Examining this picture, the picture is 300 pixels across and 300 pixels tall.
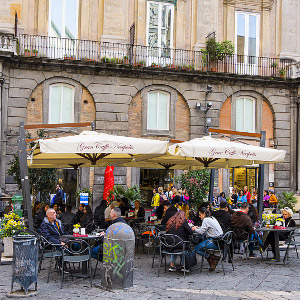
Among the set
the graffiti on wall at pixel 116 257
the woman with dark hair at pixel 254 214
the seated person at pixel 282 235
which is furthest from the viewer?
the woman with dark hair at pixel 254 214

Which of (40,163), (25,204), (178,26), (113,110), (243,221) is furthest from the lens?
(178,26)

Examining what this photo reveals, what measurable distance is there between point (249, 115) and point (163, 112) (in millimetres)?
4419

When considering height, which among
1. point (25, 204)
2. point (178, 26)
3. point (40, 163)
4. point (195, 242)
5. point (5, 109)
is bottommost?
point (195, 242)

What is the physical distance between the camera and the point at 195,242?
10672mm

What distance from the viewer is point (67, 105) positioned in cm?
2261

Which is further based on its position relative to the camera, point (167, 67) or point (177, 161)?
point (167, 67)

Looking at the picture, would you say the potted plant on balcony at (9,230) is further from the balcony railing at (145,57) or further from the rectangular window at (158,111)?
the rectangular window at (158,111)

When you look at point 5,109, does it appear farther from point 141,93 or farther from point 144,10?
point 144,10

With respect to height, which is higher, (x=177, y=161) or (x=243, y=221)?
(x=177, y=161)

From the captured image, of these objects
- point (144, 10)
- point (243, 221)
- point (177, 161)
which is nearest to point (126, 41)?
point (144, 10)

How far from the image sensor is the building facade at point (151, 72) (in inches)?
867

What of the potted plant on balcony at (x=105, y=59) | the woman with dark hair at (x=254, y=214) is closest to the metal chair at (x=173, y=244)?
the woman with dark hair at (x=254, y=214)

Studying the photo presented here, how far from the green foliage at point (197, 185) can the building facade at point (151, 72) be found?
10.9 ft

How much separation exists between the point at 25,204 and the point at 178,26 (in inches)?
640
